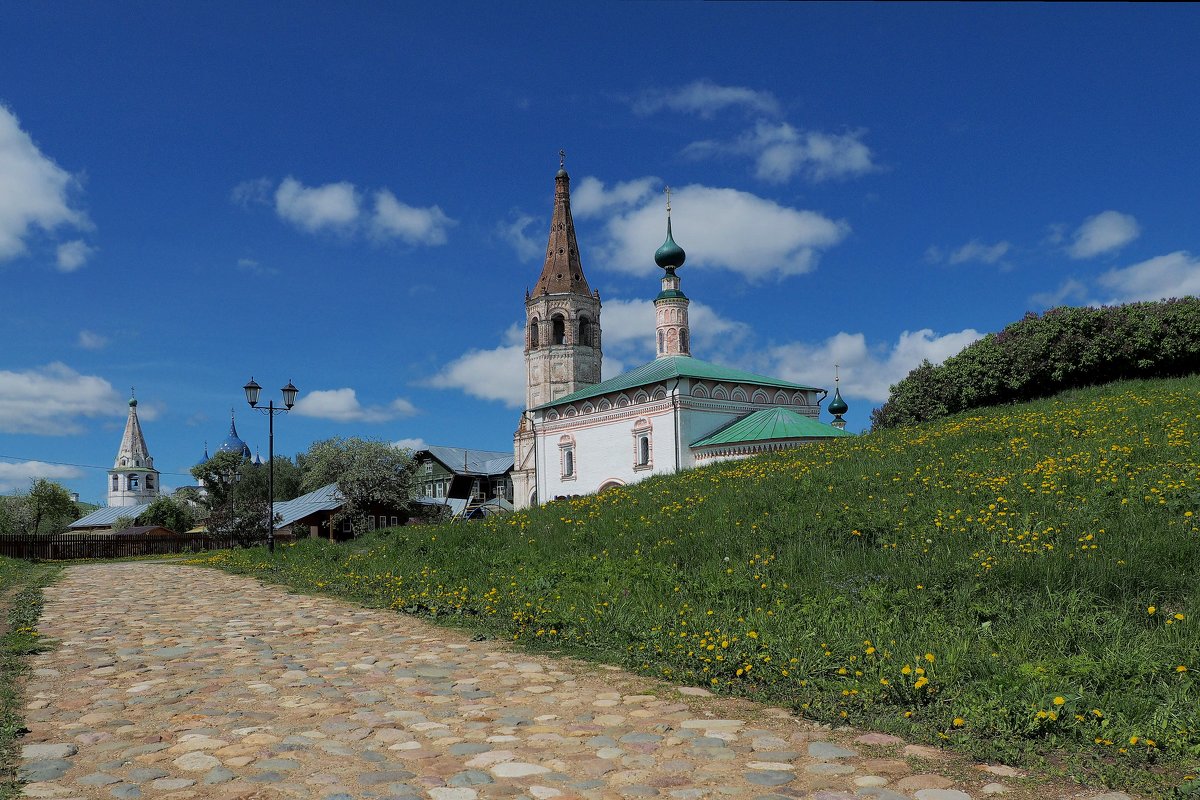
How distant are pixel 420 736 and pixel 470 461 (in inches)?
2744

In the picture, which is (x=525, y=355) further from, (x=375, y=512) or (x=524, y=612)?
(x=524, y=612)

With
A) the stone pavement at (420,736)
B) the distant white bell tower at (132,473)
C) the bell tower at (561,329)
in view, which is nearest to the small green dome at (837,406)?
the bell tower at (561,329)

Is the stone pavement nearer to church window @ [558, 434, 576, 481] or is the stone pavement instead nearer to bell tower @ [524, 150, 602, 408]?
church window @ [558, 434, 576, 481]

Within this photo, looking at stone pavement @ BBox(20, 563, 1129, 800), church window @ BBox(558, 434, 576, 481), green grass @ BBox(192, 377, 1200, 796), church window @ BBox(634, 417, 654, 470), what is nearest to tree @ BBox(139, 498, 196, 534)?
church window @ BBox(558, 434, 576, 481)

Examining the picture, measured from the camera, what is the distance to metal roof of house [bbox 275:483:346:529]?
4647 cm

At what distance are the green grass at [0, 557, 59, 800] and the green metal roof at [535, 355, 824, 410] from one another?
88.9 feet

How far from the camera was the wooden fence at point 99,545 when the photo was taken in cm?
3434

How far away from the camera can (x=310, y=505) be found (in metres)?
48.2

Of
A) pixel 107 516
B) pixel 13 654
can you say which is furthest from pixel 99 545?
pixel 107 516

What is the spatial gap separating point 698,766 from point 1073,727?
2177 millimetres

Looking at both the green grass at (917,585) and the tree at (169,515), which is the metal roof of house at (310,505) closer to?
the tree at (169,515)

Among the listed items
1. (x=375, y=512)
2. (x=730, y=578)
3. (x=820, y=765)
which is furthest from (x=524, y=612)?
(x=375, y=512)

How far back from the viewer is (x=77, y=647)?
827 centimetres

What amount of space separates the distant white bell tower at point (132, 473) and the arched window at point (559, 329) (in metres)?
55.0
